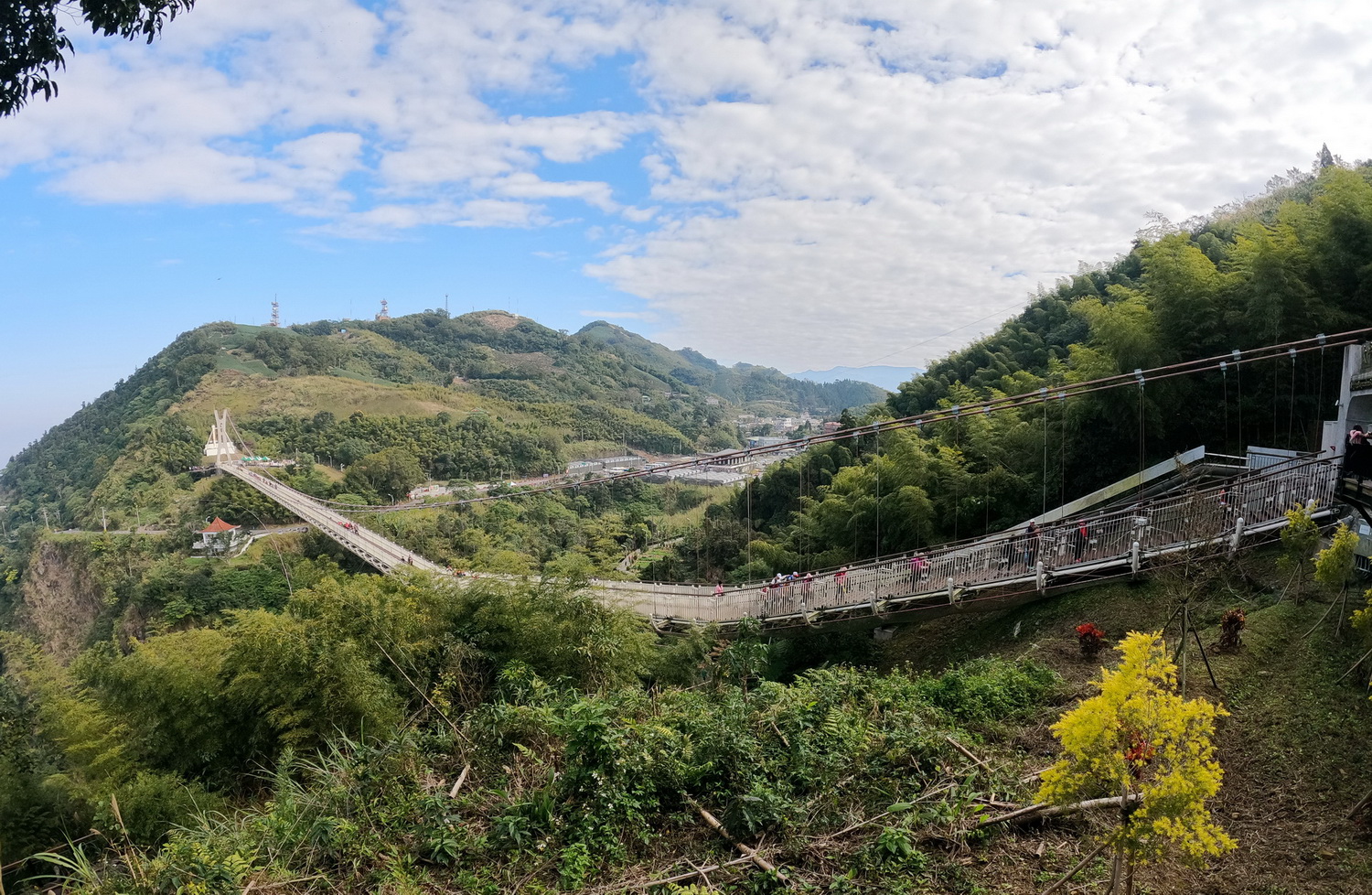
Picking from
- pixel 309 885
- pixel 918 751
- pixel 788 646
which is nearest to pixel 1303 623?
pixel 918 751

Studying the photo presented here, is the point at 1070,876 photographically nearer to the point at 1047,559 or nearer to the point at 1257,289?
the point at 1047,559

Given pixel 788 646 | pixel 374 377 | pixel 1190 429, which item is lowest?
pixel 788 646

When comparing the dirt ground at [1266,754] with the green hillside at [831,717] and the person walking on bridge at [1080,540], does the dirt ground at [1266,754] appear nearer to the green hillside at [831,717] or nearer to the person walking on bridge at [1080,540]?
the green hillside at [831,717]

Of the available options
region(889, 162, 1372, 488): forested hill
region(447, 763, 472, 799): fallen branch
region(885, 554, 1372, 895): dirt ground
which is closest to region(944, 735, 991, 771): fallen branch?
region(885, 554, 1372, 895): dirt ground

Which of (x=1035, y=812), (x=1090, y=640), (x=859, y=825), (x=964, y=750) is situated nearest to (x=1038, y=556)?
(x=1090, y=640)

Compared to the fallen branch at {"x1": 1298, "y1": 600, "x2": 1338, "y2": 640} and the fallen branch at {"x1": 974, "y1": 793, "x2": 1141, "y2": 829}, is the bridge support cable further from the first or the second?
the fallen branch at {"x1": 974, "y1": 793, "x2": 1141, "y2": 829}

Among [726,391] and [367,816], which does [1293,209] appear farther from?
[726,391]

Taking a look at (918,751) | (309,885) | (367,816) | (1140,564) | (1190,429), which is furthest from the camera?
(1190,429)
